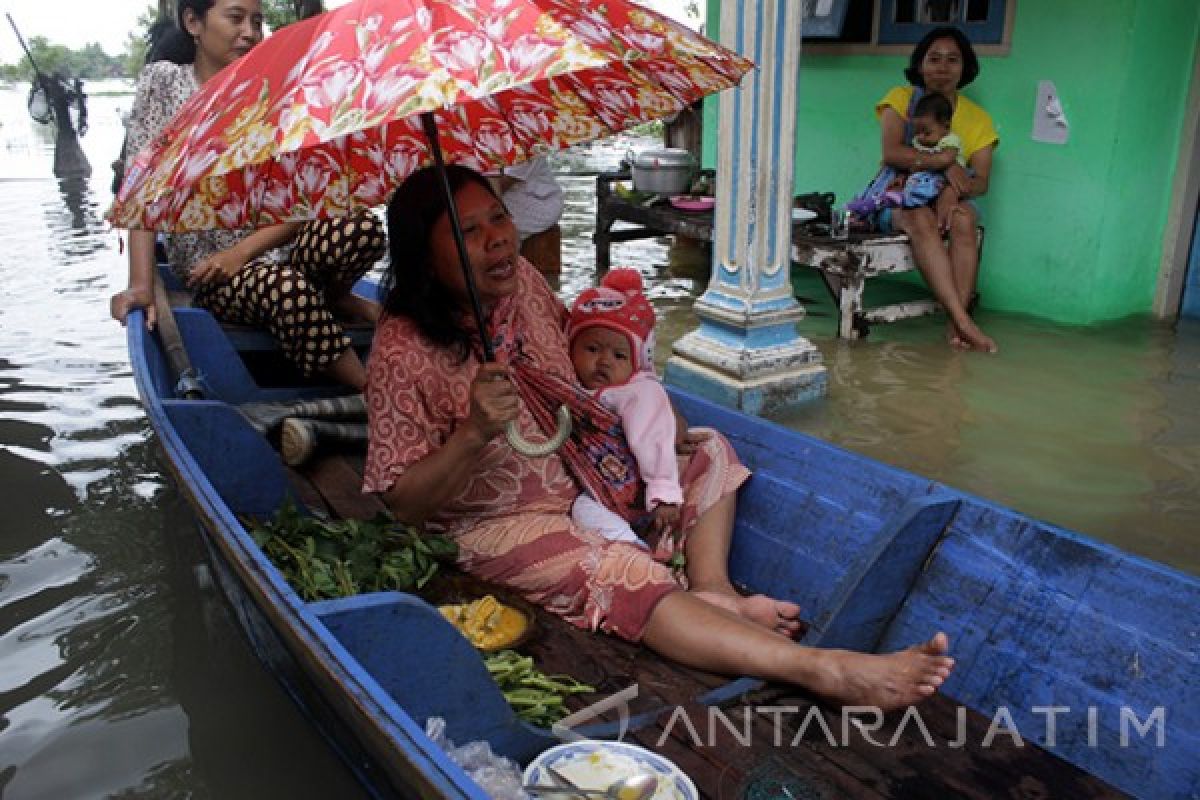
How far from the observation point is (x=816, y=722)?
235 centimetres

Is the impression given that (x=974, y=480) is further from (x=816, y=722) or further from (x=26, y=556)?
(x=26, y=556)

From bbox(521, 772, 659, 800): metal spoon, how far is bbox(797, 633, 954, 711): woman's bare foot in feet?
1.63

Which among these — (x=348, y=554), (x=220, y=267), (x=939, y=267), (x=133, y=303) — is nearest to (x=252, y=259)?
(x=220, y=267)

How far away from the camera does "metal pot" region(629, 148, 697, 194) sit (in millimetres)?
7500

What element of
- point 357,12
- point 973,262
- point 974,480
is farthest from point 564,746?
point 973,262

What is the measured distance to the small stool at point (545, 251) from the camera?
25.5 feet

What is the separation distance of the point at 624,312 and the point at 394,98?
138 cm

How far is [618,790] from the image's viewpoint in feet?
6.57

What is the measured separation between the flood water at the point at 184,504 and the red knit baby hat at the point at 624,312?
1431 millimetres

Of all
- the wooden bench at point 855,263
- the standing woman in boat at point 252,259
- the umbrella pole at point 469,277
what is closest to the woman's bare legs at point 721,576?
the umbrella pole at point 469,277

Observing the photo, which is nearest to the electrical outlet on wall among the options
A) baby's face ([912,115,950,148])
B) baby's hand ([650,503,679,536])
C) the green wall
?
the green wall

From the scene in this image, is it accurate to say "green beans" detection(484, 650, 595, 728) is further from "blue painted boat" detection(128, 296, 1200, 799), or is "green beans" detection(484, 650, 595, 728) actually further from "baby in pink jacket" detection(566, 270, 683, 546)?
"baby in pink jacket" detection(566, 270, 683, 546)

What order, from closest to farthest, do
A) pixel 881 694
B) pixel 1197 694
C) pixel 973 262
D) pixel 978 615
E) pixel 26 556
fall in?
1. pixel 1197 694
2. pixel 881 694
3. pixel 978 615
4. pixel 26 556
5. pixel 973 262

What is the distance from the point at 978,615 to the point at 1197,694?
1.62 ft
